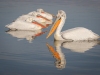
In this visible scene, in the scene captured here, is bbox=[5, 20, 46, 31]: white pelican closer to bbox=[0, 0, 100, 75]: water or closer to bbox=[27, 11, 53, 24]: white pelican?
bbox=[0, 0, 100, 75]: water

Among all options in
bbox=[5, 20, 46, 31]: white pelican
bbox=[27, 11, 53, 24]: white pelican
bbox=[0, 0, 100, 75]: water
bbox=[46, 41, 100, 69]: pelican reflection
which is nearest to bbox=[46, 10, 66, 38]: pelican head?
bbox=[0, 0, 100, 75]: water

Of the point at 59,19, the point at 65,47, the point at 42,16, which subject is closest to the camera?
the point at 65,47

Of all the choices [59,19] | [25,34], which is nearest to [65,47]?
[59,19]

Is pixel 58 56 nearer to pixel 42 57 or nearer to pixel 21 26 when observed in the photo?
pixel 42 57

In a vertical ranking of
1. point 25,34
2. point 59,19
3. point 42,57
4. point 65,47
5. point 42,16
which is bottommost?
point 42,57

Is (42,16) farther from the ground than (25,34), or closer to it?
farther from the ground

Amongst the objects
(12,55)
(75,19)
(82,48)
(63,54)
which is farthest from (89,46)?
(75,19)

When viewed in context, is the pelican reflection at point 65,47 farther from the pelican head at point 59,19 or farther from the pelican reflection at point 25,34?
the pelican reflection at point 25,34

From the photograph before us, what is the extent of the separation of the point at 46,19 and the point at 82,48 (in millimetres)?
7130

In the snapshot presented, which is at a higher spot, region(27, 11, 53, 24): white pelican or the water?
region(27, 11, 53, 24): white pelican

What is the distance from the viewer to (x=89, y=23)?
12.9m

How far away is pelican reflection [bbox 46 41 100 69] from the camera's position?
23.2 ft

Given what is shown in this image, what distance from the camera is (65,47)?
8500 mm

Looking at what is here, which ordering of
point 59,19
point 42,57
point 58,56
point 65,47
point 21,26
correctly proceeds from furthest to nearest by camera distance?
point 21,26 < point 59,19 < point 65,47 < point 58,56 < point 42,57
